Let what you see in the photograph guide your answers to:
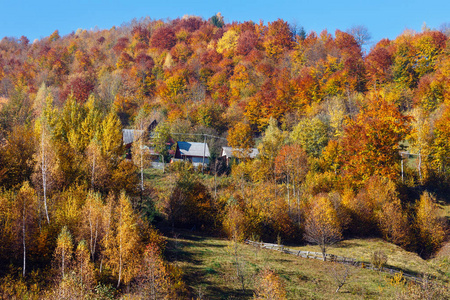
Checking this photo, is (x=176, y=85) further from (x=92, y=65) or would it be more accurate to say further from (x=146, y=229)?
(x=146, y=229)

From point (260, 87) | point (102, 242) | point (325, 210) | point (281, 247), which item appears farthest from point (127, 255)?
point (260, 87)

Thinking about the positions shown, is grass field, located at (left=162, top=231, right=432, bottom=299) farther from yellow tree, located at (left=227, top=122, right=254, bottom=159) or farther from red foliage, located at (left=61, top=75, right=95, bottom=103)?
red foliage, located at (left=61, top=75, right=95, bottom=103)

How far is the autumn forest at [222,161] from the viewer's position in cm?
2188

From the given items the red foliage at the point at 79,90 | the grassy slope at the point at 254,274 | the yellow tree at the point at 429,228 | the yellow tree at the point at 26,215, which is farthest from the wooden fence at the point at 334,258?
the red foliage at the point at 79,90

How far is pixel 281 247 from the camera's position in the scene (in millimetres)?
31797

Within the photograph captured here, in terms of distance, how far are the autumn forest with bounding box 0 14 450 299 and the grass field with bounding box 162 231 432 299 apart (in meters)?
0.63

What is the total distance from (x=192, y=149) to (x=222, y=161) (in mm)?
6366

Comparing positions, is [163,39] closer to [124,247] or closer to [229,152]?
[229,152]

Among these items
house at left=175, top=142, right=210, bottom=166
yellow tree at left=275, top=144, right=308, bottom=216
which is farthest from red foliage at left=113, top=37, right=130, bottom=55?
yellow tree at left=275, top=144, right=308, bottom=216

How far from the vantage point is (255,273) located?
24281 millimetres

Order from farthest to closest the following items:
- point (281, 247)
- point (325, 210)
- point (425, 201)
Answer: point (425, 201)
point (325, 210)
point (281, 247)

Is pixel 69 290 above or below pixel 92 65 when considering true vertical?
below

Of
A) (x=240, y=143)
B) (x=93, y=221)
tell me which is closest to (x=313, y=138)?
(x=240, y=143)

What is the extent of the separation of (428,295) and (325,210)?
2200 cm
